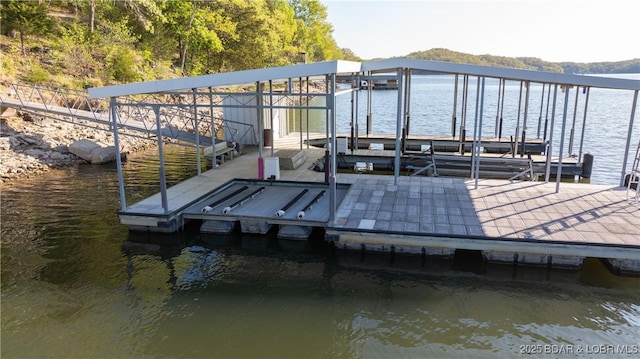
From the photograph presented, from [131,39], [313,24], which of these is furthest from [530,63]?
[131,39]

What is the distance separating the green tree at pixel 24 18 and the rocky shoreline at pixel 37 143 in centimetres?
833

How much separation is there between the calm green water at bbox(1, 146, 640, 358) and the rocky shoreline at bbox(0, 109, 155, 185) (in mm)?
6705

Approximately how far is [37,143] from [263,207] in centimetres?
1252

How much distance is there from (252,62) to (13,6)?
58.0 ft

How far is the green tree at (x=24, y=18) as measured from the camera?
2488 centimetres

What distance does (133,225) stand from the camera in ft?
32.7

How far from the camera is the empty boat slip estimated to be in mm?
9664

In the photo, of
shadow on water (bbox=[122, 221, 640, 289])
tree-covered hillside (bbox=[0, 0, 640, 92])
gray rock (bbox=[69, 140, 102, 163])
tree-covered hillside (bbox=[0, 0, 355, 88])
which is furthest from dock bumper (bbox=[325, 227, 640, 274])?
tree-covered hillside (bbox=[0, 0, 355, 88])

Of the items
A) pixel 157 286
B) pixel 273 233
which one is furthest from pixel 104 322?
pixel 273 233

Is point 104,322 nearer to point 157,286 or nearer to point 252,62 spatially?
point 157,286

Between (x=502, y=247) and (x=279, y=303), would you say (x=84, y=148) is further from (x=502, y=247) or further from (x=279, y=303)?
(x=502, y=247)

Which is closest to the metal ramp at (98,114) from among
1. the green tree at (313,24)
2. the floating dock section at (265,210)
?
the floating dock section at (265,210)

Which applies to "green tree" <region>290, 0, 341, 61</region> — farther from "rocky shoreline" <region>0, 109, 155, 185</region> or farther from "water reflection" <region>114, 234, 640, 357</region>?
"water reflection" <region>114, 234, 640, 357</region>

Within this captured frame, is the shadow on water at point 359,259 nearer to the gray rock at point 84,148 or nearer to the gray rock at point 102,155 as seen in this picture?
the gray rock at point 102,155
